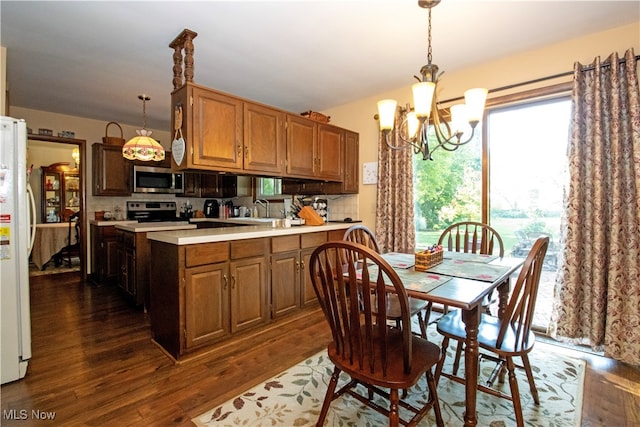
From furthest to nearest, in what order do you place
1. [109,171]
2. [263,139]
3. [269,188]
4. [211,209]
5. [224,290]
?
[211,209]
[269,188]
[109,171]
[263,139]
[224,290]

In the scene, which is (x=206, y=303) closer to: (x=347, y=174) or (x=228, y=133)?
(x=228, y=133)

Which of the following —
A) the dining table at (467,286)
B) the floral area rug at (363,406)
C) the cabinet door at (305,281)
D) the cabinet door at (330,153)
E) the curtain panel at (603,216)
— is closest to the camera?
the dining table at (467,286)

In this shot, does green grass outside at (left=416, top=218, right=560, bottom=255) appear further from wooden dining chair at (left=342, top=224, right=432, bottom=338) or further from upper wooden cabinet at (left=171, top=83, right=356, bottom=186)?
upper wooden cabinet at (left=171, top=83, right=356, bottom=186)

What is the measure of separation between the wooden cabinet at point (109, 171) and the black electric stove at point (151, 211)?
405 mm

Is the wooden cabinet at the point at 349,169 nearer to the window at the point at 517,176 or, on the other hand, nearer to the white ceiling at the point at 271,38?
the white ceiling at the point at 271,38

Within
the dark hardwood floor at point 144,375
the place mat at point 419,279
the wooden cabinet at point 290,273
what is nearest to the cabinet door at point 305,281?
the wooden cabinet at point 290,273

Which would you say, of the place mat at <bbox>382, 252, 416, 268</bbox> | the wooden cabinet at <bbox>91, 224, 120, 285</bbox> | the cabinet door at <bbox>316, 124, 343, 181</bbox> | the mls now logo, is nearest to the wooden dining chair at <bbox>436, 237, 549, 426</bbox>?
the place mat at <bbox>382, 252, 416, 268</bbox>

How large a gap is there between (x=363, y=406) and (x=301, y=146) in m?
2.43

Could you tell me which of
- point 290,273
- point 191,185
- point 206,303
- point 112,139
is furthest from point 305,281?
point 112,139

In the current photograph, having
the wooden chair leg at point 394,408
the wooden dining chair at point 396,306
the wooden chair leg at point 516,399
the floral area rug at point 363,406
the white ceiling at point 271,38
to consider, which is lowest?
the floral area rug at point 363,406

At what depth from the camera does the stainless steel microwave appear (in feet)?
15.3

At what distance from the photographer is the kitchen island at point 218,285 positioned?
7.21 ft

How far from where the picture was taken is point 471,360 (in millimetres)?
1384

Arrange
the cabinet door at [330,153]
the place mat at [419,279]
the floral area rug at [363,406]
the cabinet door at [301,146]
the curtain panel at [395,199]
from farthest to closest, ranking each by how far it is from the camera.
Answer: the cabinet door at [330,153]
the curtain panel at [395,199]
the cabinet door at [301,146]
the floral area rug at [363,406]
the place mat at [419,279]
